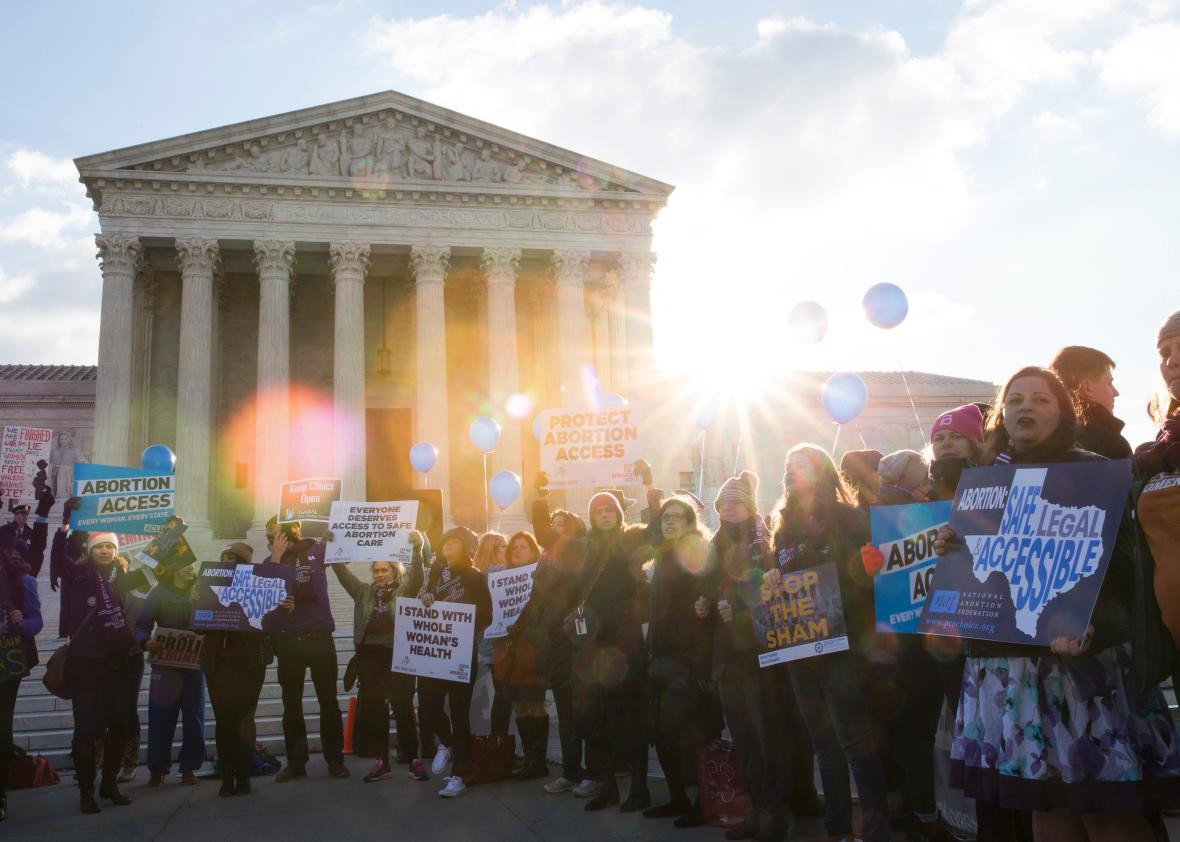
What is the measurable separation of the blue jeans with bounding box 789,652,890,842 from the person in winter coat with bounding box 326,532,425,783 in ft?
16.2

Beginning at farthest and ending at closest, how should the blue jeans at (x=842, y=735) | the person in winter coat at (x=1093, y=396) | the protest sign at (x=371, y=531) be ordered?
the protest sign at (x=371, y=531)
the blue jeans at (x=842, y=735)
the person in winter coat at (x=1093, y=396)

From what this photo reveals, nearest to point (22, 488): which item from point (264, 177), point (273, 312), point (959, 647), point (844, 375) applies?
point (273, 312)

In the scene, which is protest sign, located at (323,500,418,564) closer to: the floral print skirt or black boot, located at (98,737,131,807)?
black boot, located at (98,737,131,807)

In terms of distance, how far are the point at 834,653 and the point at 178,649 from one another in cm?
691

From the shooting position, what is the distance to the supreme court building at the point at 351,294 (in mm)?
27172

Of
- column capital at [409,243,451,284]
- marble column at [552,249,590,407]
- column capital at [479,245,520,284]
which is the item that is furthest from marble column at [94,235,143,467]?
marble column at [552,249,590,407]

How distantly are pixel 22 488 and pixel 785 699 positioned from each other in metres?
20.9

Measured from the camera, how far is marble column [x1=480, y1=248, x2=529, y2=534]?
94.8ft

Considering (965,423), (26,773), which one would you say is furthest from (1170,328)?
(26,773)

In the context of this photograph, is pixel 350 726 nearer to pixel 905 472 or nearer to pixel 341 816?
pixel 341 816

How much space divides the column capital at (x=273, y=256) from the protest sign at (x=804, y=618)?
24.9 metres

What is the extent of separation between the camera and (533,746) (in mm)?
8969

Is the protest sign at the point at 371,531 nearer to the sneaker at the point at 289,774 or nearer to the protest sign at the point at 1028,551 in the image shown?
the sneaker at the point at 289,774

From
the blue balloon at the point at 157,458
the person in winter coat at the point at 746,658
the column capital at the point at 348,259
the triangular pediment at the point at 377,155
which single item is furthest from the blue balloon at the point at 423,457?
the person in winter coat at the point at 746,658
